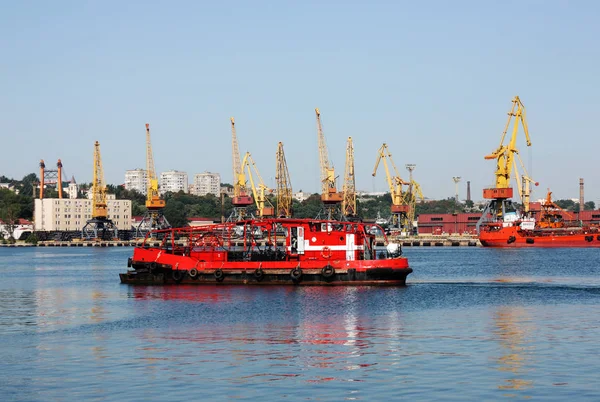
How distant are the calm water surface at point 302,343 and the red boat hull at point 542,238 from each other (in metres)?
93.1

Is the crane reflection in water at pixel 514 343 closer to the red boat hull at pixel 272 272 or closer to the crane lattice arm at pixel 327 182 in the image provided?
the red boat hull at pixel 272 272

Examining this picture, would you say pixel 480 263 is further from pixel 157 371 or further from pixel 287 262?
pixel 157 371

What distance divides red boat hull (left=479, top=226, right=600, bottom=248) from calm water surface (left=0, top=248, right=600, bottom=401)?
93.1 meters

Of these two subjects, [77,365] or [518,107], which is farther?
[518,107]

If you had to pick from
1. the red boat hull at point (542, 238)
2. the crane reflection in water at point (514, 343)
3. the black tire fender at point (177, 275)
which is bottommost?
the crane reflection in water at point (514, 343)

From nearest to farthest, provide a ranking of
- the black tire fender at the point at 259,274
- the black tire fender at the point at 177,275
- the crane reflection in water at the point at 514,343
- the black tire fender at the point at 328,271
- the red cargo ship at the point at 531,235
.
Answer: the crane reflection in water at the point at 514,343
the black tire fender at the point at 328,271
the black tire fender at the point at 259,274
the black tire fender at the point at 177,275
the red cargo ship at the point at 531,235

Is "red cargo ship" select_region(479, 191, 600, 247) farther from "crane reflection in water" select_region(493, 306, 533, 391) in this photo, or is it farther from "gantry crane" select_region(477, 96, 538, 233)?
"crane reflection in water" select_region(493, 306, 533, 391)

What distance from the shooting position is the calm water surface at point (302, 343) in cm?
2958

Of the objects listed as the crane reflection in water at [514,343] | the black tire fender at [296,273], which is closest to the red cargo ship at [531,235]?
the black tire fender at [296,273]

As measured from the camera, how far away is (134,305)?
2233 inches

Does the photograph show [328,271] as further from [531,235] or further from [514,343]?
[531,235]

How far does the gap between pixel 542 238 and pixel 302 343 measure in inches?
5041

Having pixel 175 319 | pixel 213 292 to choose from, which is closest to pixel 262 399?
pixel 175 319

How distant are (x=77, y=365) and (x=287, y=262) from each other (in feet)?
107
